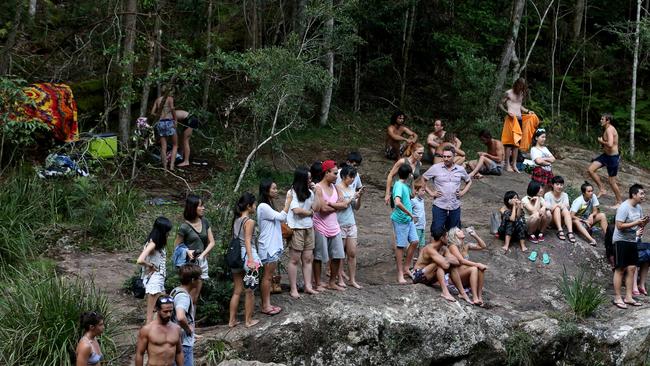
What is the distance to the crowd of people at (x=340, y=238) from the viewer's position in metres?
8.12

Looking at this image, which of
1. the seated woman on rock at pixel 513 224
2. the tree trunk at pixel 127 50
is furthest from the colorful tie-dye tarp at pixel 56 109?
the seated woman on rock at pixel 513 224

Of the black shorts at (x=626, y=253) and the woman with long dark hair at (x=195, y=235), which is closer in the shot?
the woman with long dark hair at (x=195, y=235)

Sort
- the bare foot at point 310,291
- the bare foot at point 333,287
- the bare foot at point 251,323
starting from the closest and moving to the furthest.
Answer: the bare foot at point 251,323
the bare foot at point 310,291
the bare foot at point 333,287

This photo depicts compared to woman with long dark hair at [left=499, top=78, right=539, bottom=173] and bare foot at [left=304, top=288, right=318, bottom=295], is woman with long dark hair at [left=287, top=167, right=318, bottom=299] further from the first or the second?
woman with long dark hair at [left=499, top=78, right=539, bottom=173]

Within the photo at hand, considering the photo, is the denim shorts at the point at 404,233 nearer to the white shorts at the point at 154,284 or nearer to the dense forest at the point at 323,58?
the dense forest at the point at 323,58

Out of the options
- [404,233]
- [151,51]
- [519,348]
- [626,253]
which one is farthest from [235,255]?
[151,51]

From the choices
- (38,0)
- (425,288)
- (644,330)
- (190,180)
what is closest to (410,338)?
(425,288)

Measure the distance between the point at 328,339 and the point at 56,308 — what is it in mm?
2937

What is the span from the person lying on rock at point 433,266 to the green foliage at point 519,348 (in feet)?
2.77

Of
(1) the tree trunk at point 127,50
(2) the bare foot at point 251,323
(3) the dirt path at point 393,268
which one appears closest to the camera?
(2) the bare foot at point 251,323

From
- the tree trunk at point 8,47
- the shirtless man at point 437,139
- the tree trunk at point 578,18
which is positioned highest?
the tree trunk at point 578,18

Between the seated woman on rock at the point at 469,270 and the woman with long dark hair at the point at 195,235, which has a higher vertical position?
the woman with long dark hair at the point at 195,235

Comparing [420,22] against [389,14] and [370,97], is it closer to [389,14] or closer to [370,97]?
[389,14]

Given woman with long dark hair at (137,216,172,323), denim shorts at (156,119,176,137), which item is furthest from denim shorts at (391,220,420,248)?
denim shorts at (156,119,176,137)
